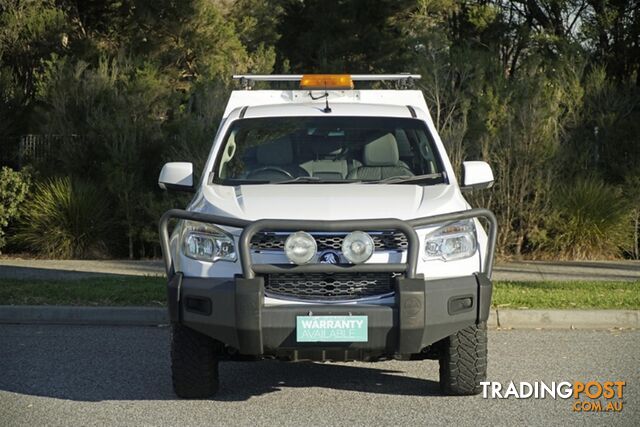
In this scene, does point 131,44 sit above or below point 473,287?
above

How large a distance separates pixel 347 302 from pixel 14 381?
2.75 metres

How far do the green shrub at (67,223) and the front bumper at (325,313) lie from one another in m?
10.0

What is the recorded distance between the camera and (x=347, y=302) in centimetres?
640

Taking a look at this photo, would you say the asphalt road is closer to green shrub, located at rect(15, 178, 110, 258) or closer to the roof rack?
the roof rack

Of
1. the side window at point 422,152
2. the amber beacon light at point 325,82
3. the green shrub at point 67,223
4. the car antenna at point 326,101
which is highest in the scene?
the amber beacon light at point 325,82

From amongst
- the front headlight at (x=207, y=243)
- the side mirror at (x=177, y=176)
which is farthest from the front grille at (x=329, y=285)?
the side mirror at (x=177, y=176)

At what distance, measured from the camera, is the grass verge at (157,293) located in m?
10.7

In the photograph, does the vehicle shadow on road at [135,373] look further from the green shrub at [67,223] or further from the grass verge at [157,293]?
the green shrub at [67,223]

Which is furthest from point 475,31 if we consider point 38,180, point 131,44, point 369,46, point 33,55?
point 38,180

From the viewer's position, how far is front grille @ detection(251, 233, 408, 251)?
21.2 feet

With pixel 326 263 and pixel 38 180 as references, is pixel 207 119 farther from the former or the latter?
pixel 326 263

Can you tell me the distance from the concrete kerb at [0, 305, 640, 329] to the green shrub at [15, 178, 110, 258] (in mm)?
5576

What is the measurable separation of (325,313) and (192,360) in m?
1.09

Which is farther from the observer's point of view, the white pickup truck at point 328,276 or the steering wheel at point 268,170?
the steering wheel at point 268,170
